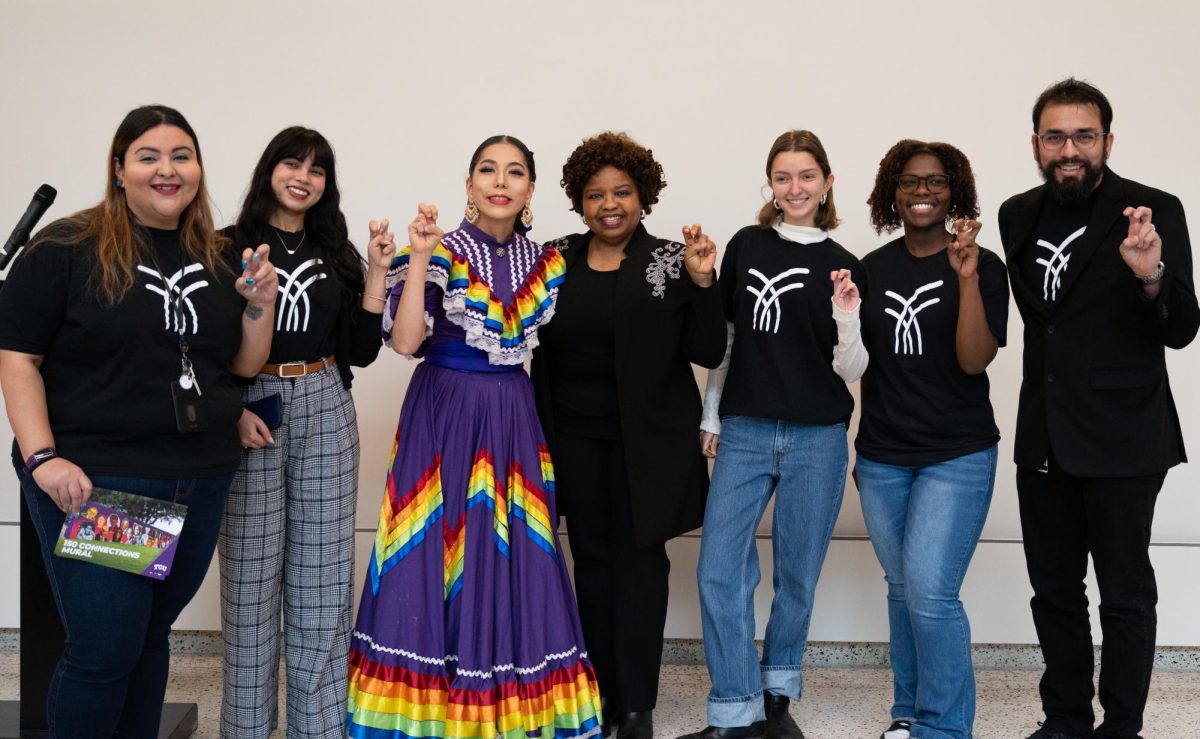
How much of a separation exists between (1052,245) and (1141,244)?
1.09 feet

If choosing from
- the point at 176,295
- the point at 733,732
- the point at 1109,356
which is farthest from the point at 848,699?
the point at 176,295

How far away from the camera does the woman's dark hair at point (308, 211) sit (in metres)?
2.71

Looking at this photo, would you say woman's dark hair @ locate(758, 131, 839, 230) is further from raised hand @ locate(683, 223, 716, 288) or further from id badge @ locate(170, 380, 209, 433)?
id badge @ locate(170, 380, 209, 433)

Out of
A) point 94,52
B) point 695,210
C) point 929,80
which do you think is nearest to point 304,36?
point 94,52

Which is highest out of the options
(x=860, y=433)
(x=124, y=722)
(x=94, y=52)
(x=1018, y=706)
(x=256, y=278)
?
(x=94, y=52)

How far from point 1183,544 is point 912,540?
1607 millimetres

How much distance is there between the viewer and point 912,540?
2.92 metres

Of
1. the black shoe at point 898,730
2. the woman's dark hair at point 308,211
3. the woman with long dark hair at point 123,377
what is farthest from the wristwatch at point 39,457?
the black shoe at point 898,730

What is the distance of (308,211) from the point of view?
9.25 ft

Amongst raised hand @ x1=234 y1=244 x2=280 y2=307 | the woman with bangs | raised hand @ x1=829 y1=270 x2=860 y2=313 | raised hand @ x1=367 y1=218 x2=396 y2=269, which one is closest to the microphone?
raised hand @ x1=234 y1=244 x2=280 y2=307

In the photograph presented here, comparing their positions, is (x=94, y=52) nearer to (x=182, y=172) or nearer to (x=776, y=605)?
(x=182, y=172)

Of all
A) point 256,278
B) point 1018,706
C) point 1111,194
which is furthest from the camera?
point 1018,706

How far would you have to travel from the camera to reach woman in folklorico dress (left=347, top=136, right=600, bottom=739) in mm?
2848

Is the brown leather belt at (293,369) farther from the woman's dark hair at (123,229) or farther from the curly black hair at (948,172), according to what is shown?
the curly black hair at (948,172)
